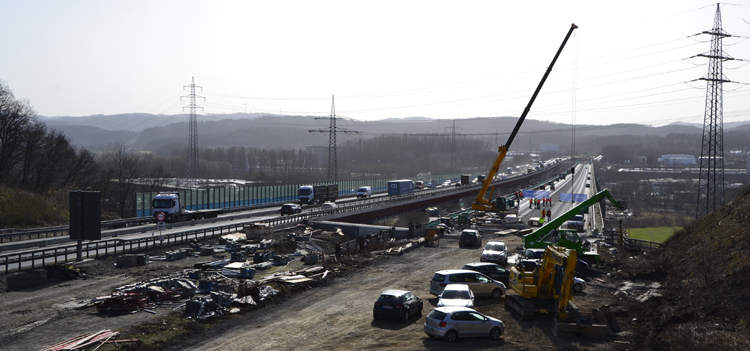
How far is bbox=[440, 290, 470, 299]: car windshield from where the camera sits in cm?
2238

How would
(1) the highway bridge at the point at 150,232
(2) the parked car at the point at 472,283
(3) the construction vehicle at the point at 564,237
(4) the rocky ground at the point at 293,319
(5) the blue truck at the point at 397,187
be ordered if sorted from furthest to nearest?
(5) the blue truck at the point at 397,187 < (3) the construction vehicle at the point at 564,237 < (1) the highway bridge at the point at 150,232 < (2) the parked car at the point at 472,283 < (4) the rocky ground at the point at 293,319

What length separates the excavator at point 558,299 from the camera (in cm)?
1981

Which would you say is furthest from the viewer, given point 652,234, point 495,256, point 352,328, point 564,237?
point 652,234

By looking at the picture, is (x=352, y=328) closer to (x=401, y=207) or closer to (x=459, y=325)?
(x=459, y=325)

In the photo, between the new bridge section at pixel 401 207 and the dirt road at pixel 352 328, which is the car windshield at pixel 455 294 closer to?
the dirt road at pixel 352 328

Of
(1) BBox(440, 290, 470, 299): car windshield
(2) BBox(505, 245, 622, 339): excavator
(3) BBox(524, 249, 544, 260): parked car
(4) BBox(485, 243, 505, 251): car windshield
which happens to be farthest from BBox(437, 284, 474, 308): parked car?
(4) BBox(485, 243, 505, 251): car windshield

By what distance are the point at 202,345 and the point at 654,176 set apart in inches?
8255

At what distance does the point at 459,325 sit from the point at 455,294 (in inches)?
140

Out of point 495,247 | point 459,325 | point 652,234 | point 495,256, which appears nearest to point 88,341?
point 459,325

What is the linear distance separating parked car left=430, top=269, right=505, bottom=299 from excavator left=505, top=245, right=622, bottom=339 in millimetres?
1406

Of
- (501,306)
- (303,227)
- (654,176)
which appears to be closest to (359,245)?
(303,227)

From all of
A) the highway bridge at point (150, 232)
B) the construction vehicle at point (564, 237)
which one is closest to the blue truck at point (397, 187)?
the highway bridge at point (150, 232)

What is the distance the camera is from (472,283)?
2527 centimetres

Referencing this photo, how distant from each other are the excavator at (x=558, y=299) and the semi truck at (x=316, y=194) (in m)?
53.9
